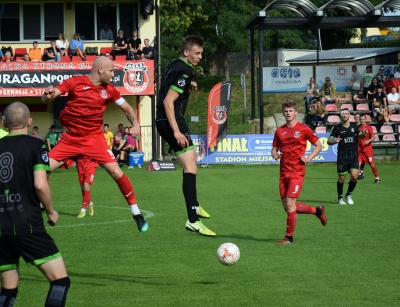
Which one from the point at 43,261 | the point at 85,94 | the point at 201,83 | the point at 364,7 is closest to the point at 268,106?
the point at 364,7

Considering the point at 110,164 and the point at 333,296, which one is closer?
the point at 333,296

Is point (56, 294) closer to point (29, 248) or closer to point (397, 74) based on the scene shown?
point (29, 248)

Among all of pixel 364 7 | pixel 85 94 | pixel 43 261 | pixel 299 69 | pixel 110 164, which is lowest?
pixel 43 261

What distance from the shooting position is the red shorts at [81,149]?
31.4 feet

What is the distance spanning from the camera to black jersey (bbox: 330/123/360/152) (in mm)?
Answer: 17359

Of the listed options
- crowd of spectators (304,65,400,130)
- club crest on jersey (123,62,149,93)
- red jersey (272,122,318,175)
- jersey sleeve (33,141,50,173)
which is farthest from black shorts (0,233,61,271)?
crowd of spectators (304,65,400,130)

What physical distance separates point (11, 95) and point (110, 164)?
21998 mm

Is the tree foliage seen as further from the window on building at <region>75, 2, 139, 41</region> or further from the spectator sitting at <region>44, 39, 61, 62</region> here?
the spectator sitting at <region>44, 39, 61, 62</region>

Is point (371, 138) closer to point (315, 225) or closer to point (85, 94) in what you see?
point (315, 225)

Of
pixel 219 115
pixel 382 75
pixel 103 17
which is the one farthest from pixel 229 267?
pixel 382 75

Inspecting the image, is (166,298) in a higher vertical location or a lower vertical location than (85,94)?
lower

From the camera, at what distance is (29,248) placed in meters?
5.77

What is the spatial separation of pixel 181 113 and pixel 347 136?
8831mm

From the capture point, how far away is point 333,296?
7441 millimetres
